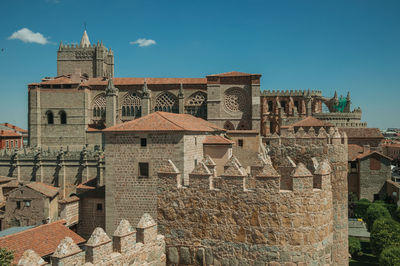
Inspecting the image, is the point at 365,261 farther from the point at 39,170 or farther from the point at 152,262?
the point at 39,170

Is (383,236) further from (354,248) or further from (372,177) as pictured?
(372,177)

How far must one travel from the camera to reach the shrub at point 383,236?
2114cm

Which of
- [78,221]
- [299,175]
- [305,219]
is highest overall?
[299,175]

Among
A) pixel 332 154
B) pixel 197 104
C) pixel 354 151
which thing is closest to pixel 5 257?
pixel 332 154

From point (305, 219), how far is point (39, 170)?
104 ft

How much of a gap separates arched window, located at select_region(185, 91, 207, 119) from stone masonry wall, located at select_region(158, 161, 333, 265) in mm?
33423

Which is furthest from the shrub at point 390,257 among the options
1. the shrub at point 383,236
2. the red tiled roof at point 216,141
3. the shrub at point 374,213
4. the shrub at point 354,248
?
the red tiled roof at point 216,141

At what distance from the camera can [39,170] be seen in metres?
32.2

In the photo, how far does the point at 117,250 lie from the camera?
17.6 feet

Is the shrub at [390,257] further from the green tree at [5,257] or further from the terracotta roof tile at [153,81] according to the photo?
the terracotta roof tile at [153,81]

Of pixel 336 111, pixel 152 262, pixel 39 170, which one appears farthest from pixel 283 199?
pixel 336 111

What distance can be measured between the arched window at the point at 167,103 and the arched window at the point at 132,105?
218 centimetres

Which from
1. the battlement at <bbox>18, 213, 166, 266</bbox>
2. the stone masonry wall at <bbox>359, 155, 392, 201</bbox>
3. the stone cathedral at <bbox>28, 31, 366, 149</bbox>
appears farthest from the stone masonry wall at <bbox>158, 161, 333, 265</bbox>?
the stone masonry wall at <bbox>359, 155, 392, 201</bbox>

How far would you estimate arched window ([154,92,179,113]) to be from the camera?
1593 inches
